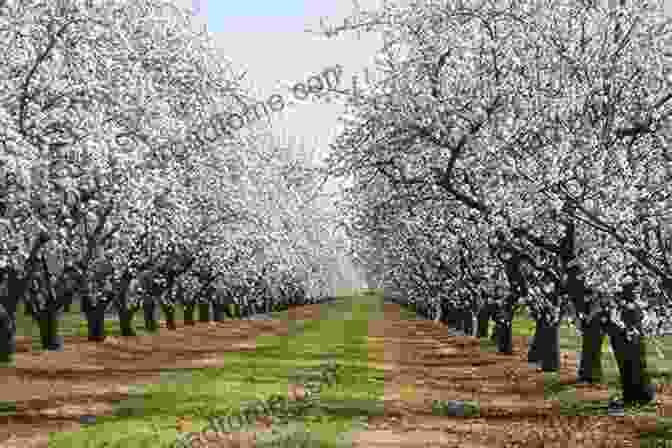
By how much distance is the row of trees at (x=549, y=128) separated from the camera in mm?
21000

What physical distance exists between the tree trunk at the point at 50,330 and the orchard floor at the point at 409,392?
37.9 inches

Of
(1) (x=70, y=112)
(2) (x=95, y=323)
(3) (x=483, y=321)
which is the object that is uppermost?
(1) (x=70, y=112)

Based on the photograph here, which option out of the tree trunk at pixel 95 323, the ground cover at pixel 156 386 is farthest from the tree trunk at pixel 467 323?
the tree trunk at pixel 95 323

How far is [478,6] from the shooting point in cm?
2195

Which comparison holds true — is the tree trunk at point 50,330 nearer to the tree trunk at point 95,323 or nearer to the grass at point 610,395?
the tree trunk at point 95,323

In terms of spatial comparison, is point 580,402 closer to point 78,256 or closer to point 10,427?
point 10,427

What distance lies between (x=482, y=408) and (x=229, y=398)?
6.52 metres

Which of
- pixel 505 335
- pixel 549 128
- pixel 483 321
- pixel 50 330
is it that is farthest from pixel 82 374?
pixel 483 321

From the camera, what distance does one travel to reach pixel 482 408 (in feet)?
79.4

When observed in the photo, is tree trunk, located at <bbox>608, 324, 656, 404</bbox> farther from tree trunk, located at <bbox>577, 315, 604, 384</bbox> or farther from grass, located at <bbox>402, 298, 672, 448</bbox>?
tree trunk, located at <bbox>577, 315, 604, 384</bbox>

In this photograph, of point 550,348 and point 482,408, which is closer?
point 482,408

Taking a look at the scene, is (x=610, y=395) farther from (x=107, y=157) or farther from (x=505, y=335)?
(x=505, y=335)

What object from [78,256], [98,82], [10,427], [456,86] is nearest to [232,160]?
[78,256]

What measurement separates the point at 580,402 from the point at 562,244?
13.9 feet
